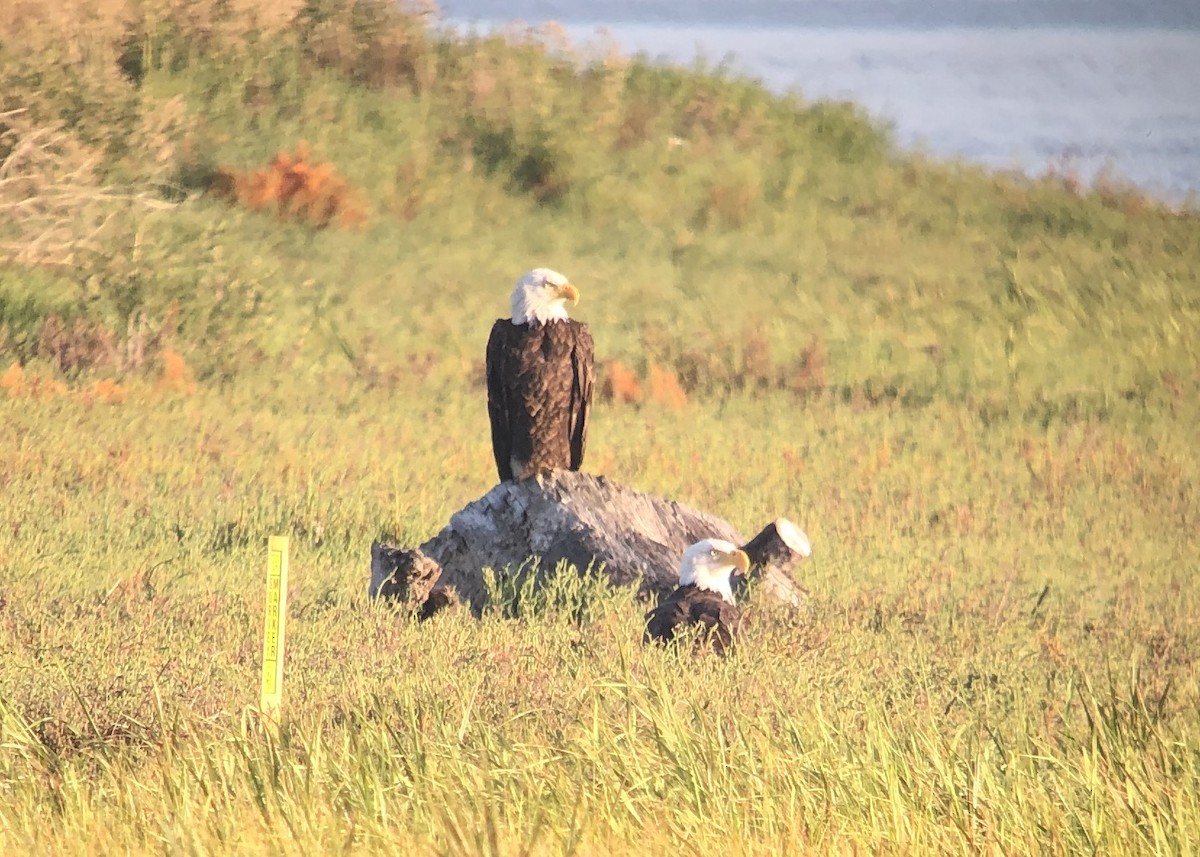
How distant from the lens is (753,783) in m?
2.96

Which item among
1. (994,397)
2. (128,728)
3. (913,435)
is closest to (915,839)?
(128,728)

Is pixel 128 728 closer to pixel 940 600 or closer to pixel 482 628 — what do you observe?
pixel 482 628

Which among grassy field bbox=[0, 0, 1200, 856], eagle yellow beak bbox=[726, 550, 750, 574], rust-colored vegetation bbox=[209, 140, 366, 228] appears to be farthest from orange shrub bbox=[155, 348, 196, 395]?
eagle yellow beak bbox=[726, 550, 750, 574]

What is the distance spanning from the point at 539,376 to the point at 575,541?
513mm

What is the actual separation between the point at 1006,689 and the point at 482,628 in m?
1.42

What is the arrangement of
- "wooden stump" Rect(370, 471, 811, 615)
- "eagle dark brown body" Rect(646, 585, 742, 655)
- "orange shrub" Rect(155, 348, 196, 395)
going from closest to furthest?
"eagle dark brown body" Rect(646, 585, 742, 655), "wooden stump" Rect(370, 471, 811, 615), "orange shrub" Rect(155, 348, 196, 395)

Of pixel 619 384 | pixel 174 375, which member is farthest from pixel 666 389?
pixel 174 375

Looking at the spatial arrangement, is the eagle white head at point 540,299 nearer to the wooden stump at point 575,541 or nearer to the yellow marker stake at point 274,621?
the wooden stump at point 575,541

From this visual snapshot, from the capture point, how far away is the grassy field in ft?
9.75

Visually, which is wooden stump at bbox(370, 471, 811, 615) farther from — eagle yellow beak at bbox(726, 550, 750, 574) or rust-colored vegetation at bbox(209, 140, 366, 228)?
rust-colored vegetation at bbox(209, 140, 366, 228)

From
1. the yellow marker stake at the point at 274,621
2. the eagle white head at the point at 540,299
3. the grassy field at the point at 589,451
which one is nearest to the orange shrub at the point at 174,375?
the grassy field at the point at 589,451

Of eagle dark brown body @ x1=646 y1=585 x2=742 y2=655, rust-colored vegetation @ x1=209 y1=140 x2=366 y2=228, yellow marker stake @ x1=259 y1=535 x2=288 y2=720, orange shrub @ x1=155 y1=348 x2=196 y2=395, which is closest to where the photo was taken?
yellow marker stake @ x1=259 y1=535 x2=288 y2=720

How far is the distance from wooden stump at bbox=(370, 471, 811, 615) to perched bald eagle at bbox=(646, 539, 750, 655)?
43 cm

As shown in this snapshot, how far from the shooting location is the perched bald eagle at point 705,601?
407 centimetres
